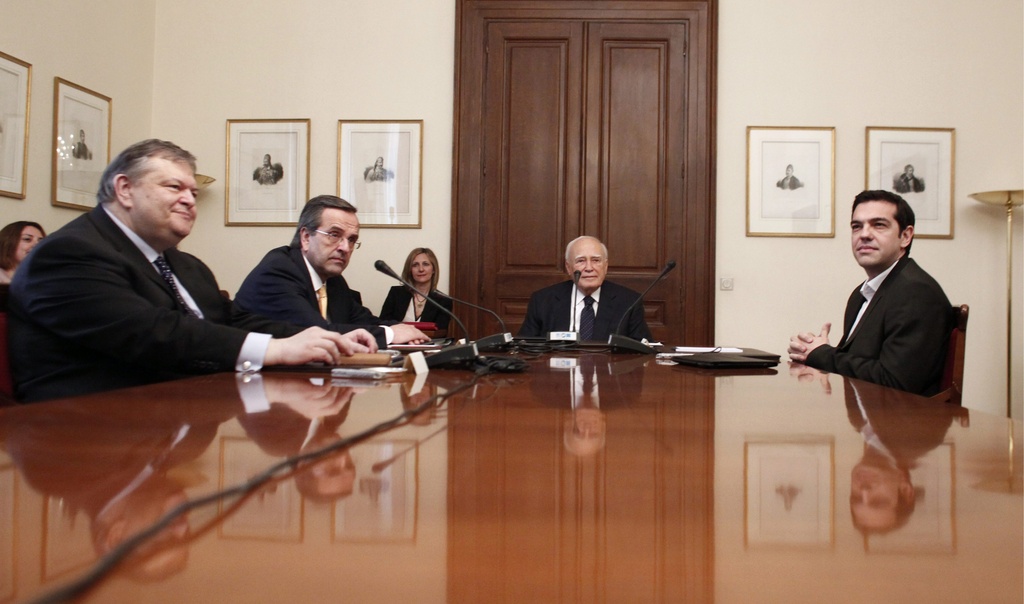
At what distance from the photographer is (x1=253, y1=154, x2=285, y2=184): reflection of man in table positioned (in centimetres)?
563

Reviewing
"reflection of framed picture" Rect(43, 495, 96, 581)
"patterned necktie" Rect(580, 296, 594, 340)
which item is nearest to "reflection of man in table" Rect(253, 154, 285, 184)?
"patterned necktie" Rect(580, 296, 594, 340)

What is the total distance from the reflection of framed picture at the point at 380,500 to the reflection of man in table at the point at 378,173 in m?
4.95

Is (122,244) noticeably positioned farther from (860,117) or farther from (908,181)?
(908,181)

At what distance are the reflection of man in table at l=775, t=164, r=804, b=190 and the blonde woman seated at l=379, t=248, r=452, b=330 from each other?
8.01 feet

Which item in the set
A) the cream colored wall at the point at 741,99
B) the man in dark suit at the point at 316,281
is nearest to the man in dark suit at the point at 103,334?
the man in dark suit at the point at 316,281

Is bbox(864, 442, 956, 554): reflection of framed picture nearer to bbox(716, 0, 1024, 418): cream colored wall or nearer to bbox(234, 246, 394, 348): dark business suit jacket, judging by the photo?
bbox(234, 246, 394, 348): dark business suit jacket

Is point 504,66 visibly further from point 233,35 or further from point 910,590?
point 910,590

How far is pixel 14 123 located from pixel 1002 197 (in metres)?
5.93

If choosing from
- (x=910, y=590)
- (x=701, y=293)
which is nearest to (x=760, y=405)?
(x=910, y=590)

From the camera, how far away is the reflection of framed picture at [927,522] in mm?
476

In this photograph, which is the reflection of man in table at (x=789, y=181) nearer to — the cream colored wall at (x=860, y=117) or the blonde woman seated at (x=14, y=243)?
the cream colored wall at (x=860, y=117)

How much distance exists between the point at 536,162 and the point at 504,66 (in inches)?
27.8

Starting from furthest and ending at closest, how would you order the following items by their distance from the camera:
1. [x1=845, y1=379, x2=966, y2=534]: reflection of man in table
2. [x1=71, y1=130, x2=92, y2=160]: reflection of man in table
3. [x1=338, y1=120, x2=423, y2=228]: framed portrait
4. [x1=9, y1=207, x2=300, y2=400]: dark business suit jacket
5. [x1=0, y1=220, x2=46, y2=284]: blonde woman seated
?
[x1=338, y1=120, x2=423, y2=228]: framed portrait < [x1=71, y1=130, x2=92, y2=160]: reflection of man in table < [x1=0, y1=220, x2=46, y2=284]: blonde woman seated < [x1=9, y1=207, x2=300, y2=400]: dark business suit jacket < [x1=845, y1=379, x2=966, y2=534]: reflection of man in table

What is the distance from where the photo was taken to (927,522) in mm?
532
